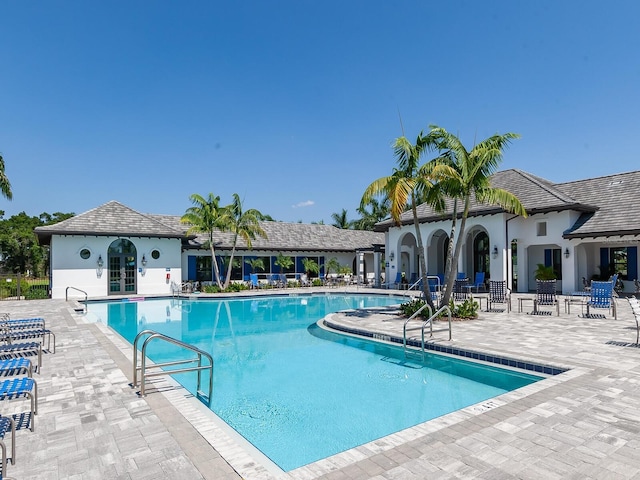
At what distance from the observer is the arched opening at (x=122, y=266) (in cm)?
2361

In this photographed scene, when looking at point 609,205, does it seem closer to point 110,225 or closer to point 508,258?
point 508,258

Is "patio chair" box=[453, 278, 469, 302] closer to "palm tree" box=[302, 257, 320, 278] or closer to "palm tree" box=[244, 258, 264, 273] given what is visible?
"palm tree" box=[302, 257, 320, 278]

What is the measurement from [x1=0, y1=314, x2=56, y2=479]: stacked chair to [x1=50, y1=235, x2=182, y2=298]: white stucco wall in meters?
13.7

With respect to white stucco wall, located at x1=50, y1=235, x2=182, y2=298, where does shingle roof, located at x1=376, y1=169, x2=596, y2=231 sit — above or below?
above

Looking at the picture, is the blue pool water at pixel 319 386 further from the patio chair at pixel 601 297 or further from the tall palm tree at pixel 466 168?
the patio chair at pixel 601 297

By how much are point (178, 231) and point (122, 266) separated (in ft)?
13.8

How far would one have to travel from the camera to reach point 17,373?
6.30 metres

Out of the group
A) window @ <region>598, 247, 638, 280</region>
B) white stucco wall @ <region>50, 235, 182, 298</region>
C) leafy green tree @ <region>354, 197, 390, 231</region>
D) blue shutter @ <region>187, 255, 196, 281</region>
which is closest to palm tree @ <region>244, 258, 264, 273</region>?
blue shutter @ <region>187, 255, 196, 281</region>

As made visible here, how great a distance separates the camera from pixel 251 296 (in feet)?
75.7

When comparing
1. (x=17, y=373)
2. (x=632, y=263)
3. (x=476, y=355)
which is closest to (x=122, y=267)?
(x=17, y=373)

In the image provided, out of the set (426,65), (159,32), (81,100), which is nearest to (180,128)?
(81,100)

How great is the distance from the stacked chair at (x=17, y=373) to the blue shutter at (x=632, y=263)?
2396 cm

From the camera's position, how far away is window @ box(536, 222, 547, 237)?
20.8 metres

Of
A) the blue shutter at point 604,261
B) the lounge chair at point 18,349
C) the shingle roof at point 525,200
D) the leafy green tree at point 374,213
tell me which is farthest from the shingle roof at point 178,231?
the blue shutter at point 604,261
